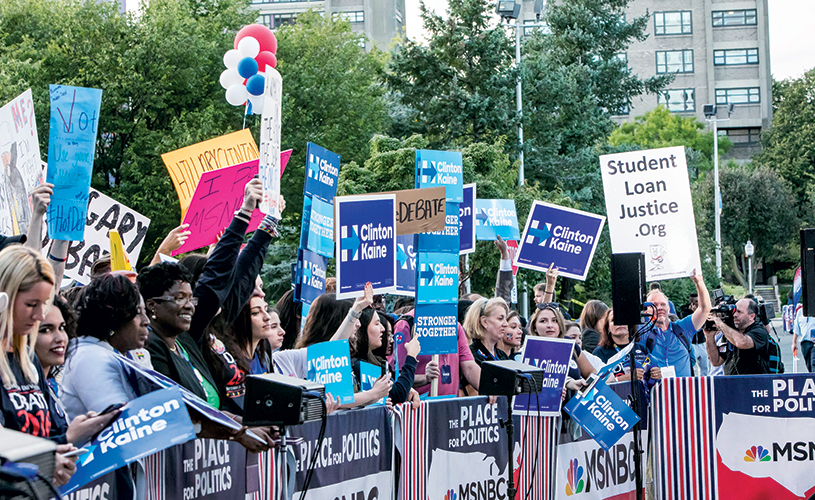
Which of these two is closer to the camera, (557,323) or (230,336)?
(230,336)

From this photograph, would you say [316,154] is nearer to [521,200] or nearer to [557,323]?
[557,323]

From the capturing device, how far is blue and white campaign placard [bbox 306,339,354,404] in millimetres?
5535

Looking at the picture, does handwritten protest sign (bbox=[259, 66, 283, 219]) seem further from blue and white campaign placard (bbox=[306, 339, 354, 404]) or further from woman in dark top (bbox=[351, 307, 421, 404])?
woman in dark top (bbox=[351, 307, 421, 404])

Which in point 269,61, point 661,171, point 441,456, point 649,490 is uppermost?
point 269,61

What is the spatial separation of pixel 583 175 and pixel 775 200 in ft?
112

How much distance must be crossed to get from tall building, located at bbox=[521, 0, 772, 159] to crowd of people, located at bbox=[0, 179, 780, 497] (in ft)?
238

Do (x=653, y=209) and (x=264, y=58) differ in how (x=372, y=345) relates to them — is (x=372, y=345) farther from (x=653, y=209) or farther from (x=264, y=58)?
(x=653, y=209)

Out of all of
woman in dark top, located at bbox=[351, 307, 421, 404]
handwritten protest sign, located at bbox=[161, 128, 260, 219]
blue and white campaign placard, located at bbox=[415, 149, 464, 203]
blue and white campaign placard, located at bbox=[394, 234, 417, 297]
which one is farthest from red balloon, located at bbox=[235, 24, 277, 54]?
woman in dark top, located at bbox=[351, 307, 421, 404]

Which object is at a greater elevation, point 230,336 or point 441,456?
point 230,336

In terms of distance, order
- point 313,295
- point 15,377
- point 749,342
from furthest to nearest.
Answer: point 749,342 < point 313,295 < point 15,377

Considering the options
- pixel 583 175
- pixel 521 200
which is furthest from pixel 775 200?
pixel 521 200

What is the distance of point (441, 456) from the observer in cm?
662

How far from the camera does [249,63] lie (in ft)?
25.0

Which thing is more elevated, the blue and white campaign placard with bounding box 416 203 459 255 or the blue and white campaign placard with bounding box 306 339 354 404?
the blue and white campaign placard with bounding box 416 203 459 255
